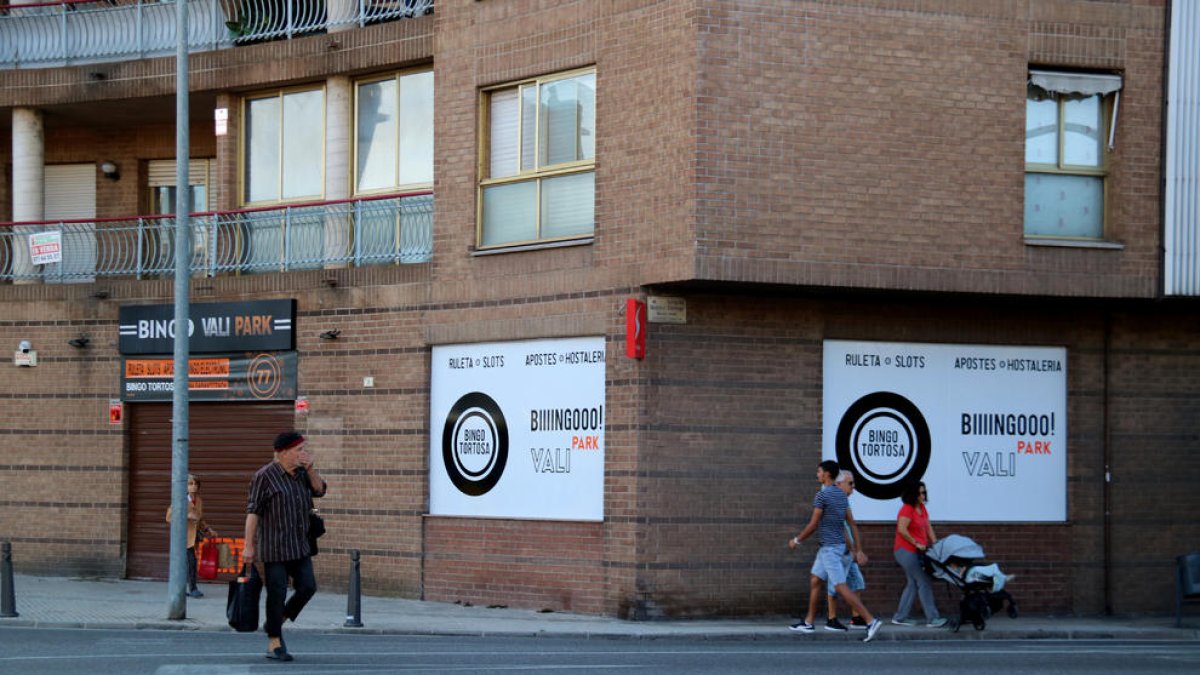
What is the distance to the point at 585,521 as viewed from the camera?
64.8 feet

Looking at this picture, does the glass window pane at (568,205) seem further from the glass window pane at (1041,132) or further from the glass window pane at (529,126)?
the glass window pane at (1041,132)

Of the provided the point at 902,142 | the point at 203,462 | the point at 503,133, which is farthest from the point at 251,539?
the point at 203,462

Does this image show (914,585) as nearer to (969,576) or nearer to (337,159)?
(969,576)

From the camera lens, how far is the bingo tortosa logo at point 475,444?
2103 centimetres

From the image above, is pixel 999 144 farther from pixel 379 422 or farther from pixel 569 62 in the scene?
pixel 379 422

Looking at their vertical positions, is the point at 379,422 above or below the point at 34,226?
below

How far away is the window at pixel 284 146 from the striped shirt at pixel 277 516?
10.2 meters

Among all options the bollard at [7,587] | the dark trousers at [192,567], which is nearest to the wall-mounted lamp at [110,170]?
the dark trousers at [192,567]

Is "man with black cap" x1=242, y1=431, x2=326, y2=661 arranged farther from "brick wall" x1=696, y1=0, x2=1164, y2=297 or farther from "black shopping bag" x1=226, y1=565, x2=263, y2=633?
"brick wall" x1=696, y1=0, x2=1164, y2=297

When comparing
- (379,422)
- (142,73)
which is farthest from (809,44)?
(142,73)

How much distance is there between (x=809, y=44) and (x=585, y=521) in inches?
235

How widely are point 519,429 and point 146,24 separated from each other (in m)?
9.38

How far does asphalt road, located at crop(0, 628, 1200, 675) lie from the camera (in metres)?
13.8

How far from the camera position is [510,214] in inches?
832
